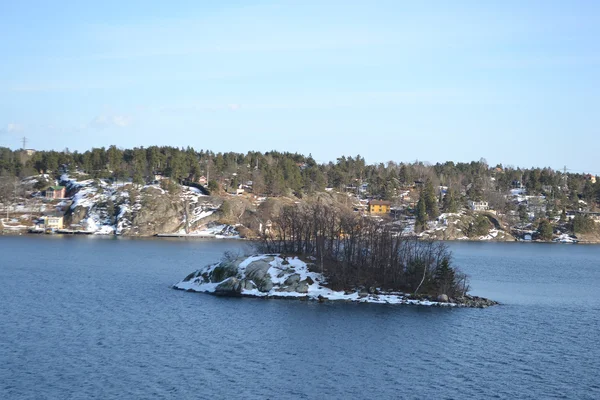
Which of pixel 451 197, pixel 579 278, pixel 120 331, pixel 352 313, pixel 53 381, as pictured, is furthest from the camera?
pixel 451 197

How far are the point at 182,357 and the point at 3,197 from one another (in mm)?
145369

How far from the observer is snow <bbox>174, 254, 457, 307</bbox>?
6725cm

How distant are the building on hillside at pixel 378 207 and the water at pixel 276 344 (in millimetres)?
108511

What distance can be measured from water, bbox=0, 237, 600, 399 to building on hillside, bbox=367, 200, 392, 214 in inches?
4272

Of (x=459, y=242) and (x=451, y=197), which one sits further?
(x=451, y=197)

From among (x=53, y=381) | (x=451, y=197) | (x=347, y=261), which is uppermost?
(x=451, y=197)

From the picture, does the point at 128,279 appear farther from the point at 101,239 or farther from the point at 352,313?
the point at 101,239

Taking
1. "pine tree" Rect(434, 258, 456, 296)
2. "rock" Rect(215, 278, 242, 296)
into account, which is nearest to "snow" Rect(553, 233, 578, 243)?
"pine tree" Rect(434, 258, 456, 296)

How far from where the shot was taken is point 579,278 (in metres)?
93.2

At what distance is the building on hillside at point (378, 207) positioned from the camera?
191163 mm

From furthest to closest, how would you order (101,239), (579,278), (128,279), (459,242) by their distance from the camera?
1. (459,242)
2. (101,239)
3. (579,278)
4. (128,279)

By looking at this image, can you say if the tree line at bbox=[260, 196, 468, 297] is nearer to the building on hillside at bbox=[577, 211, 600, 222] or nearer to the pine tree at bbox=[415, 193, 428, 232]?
the pine tree at bbox=[415, 193, 428, 232]

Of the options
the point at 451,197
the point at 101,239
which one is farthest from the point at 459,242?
the point at 101,239

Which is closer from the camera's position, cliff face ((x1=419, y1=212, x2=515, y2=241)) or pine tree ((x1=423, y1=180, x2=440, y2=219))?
cliff face ((x1=419, y1=212, x2=515, y2=241))
